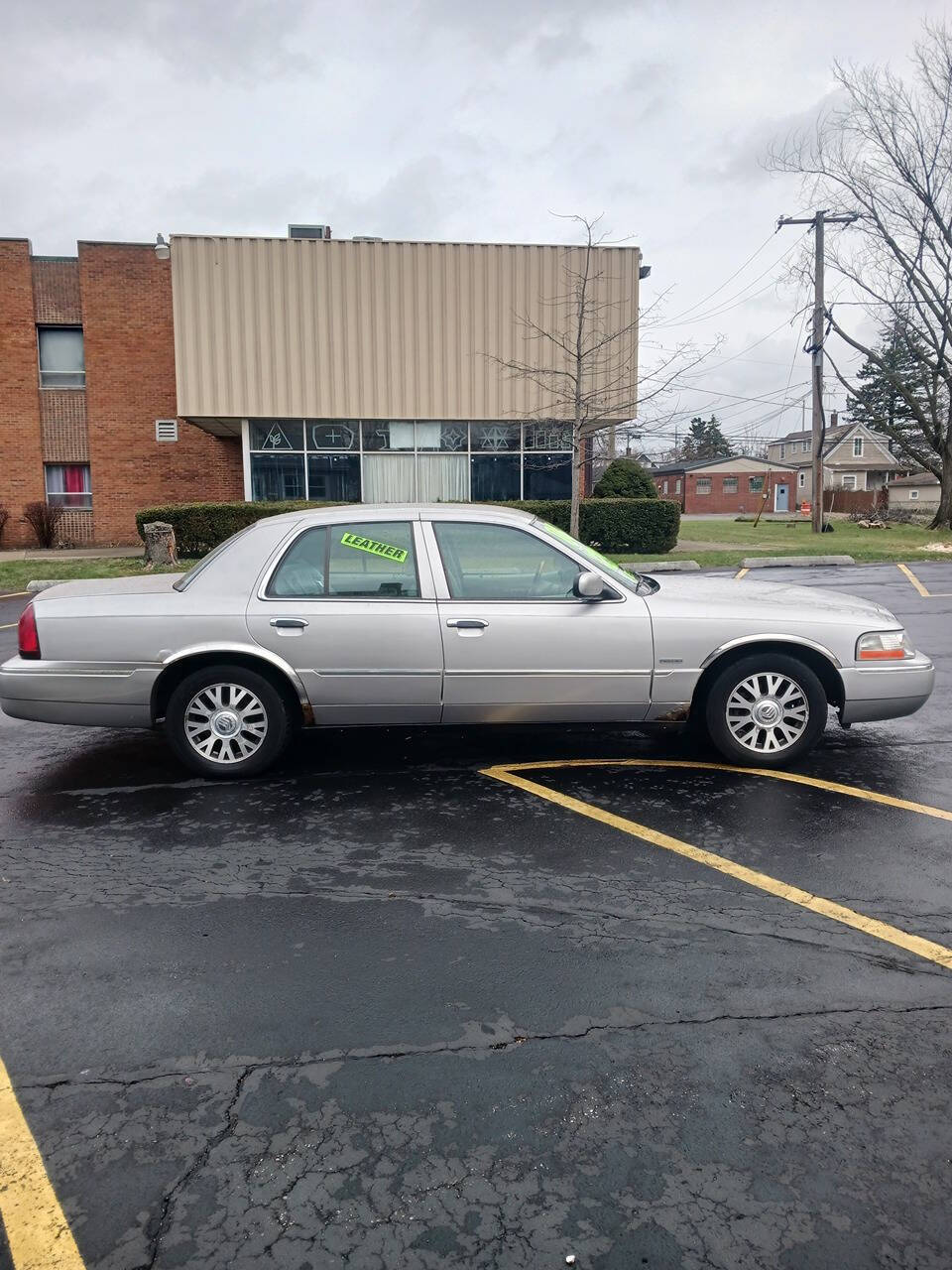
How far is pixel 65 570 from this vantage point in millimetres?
18828

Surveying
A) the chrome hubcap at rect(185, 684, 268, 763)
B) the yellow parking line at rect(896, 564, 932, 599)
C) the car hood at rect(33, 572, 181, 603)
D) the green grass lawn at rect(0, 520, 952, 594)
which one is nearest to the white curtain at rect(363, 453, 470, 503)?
the green grass lawn at rect(0, 520, 952, 594)

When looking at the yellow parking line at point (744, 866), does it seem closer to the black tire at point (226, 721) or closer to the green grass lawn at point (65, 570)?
the black tire at point (226, 721)

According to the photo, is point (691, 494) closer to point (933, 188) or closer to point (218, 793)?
point (933, 188)

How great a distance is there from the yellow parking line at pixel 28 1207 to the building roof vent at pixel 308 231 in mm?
26897

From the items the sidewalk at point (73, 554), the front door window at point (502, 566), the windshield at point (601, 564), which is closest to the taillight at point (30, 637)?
the front door window at point (502, 566)

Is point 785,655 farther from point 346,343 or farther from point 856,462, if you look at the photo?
point 856,462

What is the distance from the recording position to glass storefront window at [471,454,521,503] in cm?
2383

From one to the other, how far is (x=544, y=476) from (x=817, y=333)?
10.8m

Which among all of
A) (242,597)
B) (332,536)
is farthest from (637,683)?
(242,597)

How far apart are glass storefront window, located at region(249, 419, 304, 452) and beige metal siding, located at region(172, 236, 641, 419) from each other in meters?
0.52

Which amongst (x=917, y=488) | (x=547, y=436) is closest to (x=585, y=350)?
(x=547, y=436)

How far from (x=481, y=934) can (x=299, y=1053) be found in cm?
94

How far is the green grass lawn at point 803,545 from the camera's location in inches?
825

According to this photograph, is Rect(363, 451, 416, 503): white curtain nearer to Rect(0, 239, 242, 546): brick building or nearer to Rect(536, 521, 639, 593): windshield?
Rect(0, 239, 242, 546): brick building
